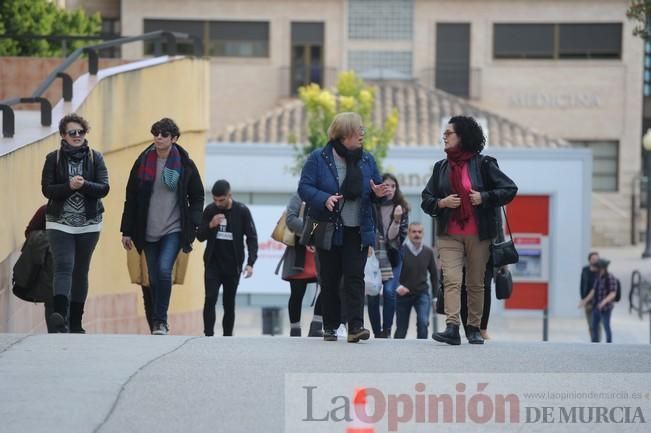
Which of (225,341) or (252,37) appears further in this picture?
(252,37)

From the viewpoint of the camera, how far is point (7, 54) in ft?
82.5

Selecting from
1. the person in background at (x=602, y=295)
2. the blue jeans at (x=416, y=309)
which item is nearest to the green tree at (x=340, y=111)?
the person in background at (x=602, y=295)

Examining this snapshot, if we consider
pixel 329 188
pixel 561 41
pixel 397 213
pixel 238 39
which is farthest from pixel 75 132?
pixel 561 41

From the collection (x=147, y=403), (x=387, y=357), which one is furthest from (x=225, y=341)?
(x=147, y=403)

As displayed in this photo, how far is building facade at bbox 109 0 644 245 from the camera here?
169 feet

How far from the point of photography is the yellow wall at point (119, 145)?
14094mm

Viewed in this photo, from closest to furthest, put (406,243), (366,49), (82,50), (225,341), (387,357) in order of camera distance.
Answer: (387,357), (225,341), (406,243), (82,50), (366,49)

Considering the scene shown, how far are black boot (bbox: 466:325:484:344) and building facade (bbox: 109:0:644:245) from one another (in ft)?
129

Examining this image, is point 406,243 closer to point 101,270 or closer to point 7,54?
point 101,270

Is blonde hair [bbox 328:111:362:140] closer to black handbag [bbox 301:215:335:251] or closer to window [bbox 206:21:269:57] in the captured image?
black handbag [bbox 301:215:335:251]

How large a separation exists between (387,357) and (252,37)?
4183 cm

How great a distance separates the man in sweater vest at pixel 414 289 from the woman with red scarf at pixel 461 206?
4139 mm

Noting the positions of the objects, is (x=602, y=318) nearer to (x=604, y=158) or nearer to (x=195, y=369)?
(x=195, y=369)

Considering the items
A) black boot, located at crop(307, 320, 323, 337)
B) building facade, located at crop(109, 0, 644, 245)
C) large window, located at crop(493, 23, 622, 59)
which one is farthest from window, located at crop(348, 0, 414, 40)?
black boot, located at crop(307, 320, 323, 337)
